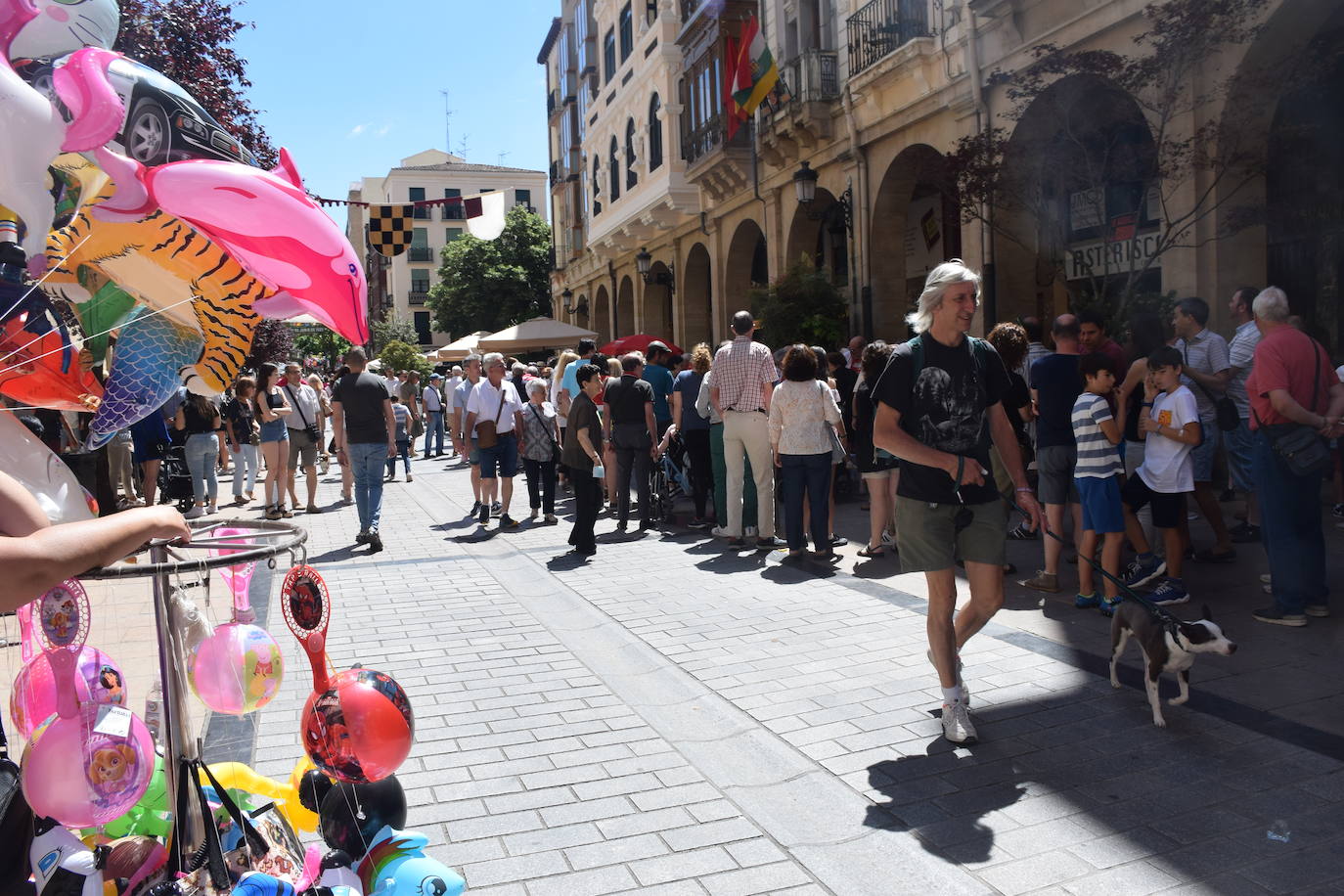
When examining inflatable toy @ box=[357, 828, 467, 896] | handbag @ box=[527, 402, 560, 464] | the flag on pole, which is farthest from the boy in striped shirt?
the flag on pole

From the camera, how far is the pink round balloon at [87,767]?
2.41 metres

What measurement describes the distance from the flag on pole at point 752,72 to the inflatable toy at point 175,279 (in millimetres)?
17628

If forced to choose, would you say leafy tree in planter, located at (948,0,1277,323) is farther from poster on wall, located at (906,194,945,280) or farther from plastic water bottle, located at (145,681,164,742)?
plastic water bottle, located at (145,681,164,742)

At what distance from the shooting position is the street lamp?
100 ft

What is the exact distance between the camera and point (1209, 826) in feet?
11.9

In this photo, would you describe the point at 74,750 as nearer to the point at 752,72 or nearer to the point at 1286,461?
the point at 1286,461

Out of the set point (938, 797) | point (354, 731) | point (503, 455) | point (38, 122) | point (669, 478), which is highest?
point (38, 122)

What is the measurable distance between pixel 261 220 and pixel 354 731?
1.27 metres

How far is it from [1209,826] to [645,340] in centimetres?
1505

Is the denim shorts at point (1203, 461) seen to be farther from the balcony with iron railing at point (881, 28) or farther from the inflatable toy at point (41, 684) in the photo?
the balcony with iron railing at point (881, 28)

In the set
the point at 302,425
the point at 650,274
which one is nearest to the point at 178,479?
the point at 302,425

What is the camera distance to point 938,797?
4.01 m

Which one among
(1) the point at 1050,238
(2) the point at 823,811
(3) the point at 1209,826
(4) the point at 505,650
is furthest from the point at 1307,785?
(1) the point at 1050,238

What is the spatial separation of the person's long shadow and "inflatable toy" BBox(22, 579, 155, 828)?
2.47 m
